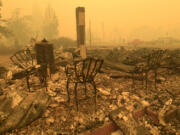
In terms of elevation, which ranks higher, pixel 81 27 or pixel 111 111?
pixel 81 27

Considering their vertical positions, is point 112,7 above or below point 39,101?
above

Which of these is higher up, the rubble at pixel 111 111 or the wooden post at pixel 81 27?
the wooden post at pixel 81 27

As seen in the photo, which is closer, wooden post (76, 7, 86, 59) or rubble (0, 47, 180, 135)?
rubble (0, 47, 180, 135)

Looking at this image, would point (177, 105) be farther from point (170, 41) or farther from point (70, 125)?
point (170, 41)

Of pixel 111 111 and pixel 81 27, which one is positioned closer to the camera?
pixel 111 111

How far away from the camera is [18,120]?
174 centimetres

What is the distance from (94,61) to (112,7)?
209ft

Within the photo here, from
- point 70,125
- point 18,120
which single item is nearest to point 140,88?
point 70,125

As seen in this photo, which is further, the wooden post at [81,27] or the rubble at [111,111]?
the wooden post at [81,27]

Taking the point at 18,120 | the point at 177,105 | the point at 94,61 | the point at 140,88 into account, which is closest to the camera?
the point at 18,120

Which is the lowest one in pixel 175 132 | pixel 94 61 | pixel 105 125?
pixel 175 132

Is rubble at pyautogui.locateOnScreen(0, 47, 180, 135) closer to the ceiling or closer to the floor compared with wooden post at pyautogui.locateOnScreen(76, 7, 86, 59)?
closer to the floor

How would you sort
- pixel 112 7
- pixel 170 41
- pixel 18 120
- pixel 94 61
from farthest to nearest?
1. pixel 112 7
2. pixel 170 41
3. pixel 94 61
4. pixel 18 120

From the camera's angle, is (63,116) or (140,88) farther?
(140,88)
